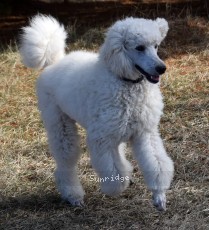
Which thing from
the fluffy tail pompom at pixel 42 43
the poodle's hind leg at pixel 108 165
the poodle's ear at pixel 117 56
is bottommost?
the poodle's hind leg at pixel 108 165

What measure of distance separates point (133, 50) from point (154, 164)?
0.65 metres

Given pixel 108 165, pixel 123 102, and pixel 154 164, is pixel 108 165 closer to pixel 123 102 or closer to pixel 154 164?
pixel 154 164

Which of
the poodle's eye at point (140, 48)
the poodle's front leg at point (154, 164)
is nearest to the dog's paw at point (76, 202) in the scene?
the poodle's front leg at point (154, 164)

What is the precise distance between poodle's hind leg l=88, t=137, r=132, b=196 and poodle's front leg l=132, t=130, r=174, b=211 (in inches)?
5.1

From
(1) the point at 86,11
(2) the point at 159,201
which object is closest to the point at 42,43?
(2) the point at 159,201

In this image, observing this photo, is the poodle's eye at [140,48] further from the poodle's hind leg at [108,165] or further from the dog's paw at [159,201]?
the dog's paw at [159,201]

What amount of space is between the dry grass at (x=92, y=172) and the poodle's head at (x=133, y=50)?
2.85 feet

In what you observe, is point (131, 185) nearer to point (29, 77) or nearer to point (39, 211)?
point (39, 211)

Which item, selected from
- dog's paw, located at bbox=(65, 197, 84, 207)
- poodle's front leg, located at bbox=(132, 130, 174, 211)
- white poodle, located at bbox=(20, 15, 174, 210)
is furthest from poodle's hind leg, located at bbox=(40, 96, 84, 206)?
poodle's front leg, located at bbox=(132, 130, 174, 211)

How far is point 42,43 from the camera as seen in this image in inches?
145

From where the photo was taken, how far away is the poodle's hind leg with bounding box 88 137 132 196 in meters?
3.13

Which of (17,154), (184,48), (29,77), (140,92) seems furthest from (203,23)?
(140,92)

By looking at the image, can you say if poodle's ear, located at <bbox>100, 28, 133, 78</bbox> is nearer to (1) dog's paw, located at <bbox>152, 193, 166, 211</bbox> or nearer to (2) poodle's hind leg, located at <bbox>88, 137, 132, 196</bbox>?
(2) poodle's hind leg, located at <bbox>88, 137, 132, 196</bbox>

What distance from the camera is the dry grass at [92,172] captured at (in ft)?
10.9
